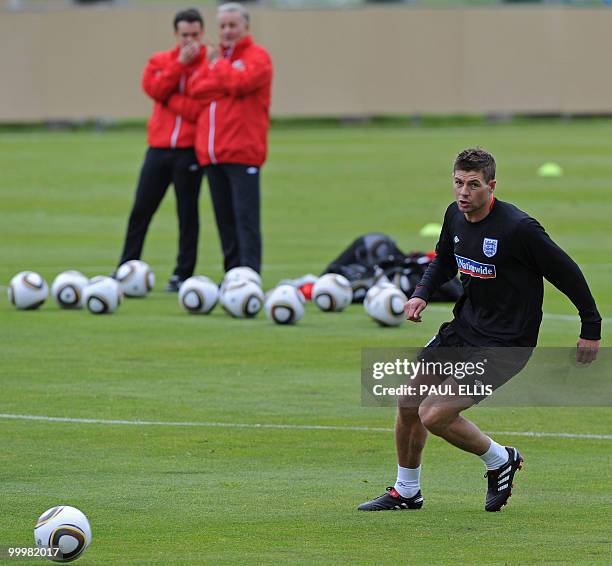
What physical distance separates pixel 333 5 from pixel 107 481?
1625 inches

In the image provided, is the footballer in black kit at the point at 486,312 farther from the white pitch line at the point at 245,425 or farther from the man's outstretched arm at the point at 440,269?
the white pitch line at the point at 245,425

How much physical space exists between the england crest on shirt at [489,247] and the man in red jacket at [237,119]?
8.53 metres

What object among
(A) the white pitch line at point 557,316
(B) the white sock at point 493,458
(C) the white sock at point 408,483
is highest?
(B) the white sock at point 493,458

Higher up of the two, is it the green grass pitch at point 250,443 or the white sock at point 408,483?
the white sock at point 408,483

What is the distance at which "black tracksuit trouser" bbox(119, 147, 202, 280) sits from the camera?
57.6ft

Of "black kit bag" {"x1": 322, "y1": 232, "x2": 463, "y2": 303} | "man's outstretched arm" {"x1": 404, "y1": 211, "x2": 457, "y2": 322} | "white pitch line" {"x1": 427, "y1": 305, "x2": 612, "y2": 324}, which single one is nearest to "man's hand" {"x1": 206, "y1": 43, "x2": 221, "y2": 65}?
"black kit bag" {"x1": 322, "y1": 232, "x2": 463, "y2": 303}

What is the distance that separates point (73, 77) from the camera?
1842 inches

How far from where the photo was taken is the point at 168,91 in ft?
57.0

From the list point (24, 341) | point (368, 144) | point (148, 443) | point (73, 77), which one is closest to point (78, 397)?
point (148, 443)

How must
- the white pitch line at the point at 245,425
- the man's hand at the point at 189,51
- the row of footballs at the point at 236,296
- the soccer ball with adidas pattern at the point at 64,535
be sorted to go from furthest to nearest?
the man's hand at the point at 189,51 < the row of footballs at the point at 236,296 < the white pitch line at the point at 245,425 < the soccer ball with adidas pattern at the point at 64,535

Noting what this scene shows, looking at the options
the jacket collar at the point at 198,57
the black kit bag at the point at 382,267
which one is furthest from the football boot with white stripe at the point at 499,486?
the jacket collar at the point at 198,57

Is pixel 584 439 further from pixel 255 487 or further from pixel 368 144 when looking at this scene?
pixel 368 144

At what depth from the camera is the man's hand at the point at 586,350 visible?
27.1 ft

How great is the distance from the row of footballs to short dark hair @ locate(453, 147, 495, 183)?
679cm
